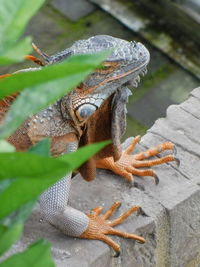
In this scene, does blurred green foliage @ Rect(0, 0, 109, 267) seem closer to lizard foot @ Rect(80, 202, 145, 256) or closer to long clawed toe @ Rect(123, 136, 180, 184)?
lizard foot @ Rect(80, 202, 145, 256)

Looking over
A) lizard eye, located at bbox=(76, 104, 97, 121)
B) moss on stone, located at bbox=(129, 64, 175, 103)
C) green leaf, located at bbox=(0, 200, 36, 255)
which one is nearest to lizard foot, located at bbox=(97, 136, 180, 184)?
lizard eye, located at bbox=(76, 104, 97, 121)

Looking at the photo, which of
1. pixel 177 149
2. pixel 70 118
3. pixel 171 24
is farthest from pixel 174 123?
pixel 171 24

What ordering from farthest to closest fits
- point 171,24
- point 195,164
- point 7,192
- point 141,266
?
point 171,24, point 195,164, point 141,266, point 7,192

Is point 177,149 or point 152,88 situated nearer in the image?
point 177,149

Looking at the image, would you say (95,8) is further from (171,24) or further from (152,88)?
(152,88)

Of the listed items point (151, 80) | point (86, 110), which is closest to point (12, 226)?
point (86, 110)

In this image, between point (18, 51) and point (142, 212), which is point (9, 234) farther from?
point (142, 212)
